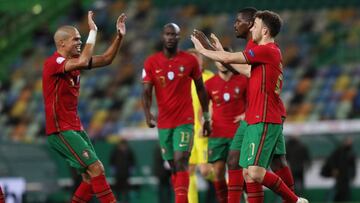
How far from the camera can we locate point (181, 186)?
14305 mm

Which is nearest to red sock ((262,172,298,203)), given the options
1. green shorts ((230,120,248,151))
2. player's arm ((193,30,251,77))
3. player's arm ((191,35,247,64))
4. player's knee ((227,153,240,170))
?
green shorts ((230,120,248,151))

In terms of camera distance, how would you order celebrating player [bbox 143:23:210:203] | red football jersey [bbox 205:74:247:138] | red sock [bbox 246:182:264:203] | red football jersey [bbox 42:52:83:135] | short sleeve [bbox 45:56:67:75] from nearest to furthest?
red sock [bbox 246:182:264:203] < short sleeve [bbox 45:56:67:75] < red football jersey [bbox 42:52:83:135] < celebrating player [bbox 143:23:210:203] < red football jersey [bbox 205:74:247:138]

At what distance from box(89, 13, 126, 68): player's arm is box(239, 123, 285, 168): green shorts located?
1725 mm

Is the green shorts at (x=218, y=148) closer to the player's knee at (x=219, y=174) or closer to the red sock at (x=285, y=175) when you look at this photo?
the player's knee at (x=219, y=174)

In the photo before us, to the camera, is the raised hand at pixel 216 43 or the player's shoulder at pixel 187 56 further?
the player's shoulder at pixel 187 56

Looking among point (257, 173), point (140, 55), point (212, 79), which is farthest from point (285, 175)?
point (140, 55)

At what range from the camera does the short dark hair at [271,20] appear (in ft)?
40.9

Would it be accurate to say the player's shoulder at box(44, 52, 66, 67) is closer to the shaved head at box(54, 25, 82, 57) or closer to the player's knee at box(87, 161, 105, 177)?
the shaved head at box(54, 25, 82, 57)

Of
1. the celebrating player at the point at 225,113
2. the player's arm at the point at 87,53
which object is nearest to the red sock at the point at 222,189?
the celebrating player at the point at 225,113

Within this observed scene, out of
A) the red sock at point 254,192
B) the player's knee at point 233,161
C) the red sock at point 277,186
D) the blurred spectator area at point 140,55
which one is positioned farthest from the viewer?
the blurred spectator area at point 140,55

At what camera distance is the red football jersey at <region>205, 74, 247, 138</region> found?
1555cm

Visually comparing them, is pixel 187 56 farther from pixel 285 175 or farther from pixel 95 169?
pixel 95 169

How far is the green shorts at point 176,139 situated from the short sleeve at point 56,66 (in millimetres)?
2424

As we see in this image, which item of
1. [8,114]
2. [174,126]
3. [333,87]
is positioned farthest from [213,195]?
[8,114]
